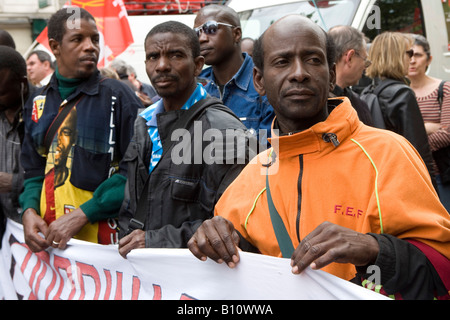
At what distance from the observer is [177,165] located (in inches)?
113

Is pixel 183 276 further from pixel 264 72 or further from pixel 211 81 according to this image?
pixel 211 81

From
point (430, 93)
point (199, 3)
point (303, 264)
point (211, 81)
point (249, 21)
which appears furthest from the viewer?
point (199, 3)

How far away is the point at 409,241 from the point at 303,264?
0.35 metres

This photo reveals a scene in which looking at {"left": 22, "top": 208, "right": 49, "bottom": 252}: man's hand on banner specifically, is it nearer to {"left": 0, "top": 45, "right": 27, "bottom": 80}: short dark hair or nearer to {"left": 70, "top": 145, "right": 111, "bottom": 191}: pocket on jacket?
{"left": 70, "top": 145, "right": 111, "bottom": 191}: pocket on jacket

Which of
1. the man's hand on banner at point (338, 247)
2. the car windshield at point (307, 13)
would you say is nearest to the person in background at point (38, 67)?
the car windshield at point (307, 13)

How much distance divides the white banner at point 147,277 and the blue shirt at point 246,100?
1.33 metres

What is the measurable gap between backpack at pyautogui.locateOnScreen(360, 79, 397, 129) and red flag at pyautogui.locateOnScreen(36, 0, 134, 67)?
4.10 m

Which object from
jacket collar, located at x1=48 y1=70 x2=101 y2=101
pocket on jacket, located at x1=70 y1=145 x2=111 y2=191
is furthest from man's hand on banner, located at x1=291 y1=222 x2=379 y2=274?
jacket collar, located at x1=48 y1=70 x2=101 y2=101

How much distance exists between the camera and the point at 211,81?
4.38m

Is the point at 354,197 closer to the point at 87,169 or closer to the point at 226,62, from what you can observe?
the point at 87,169

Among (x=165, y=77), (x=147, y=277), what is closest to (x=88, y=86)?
(x=165, y=77)
